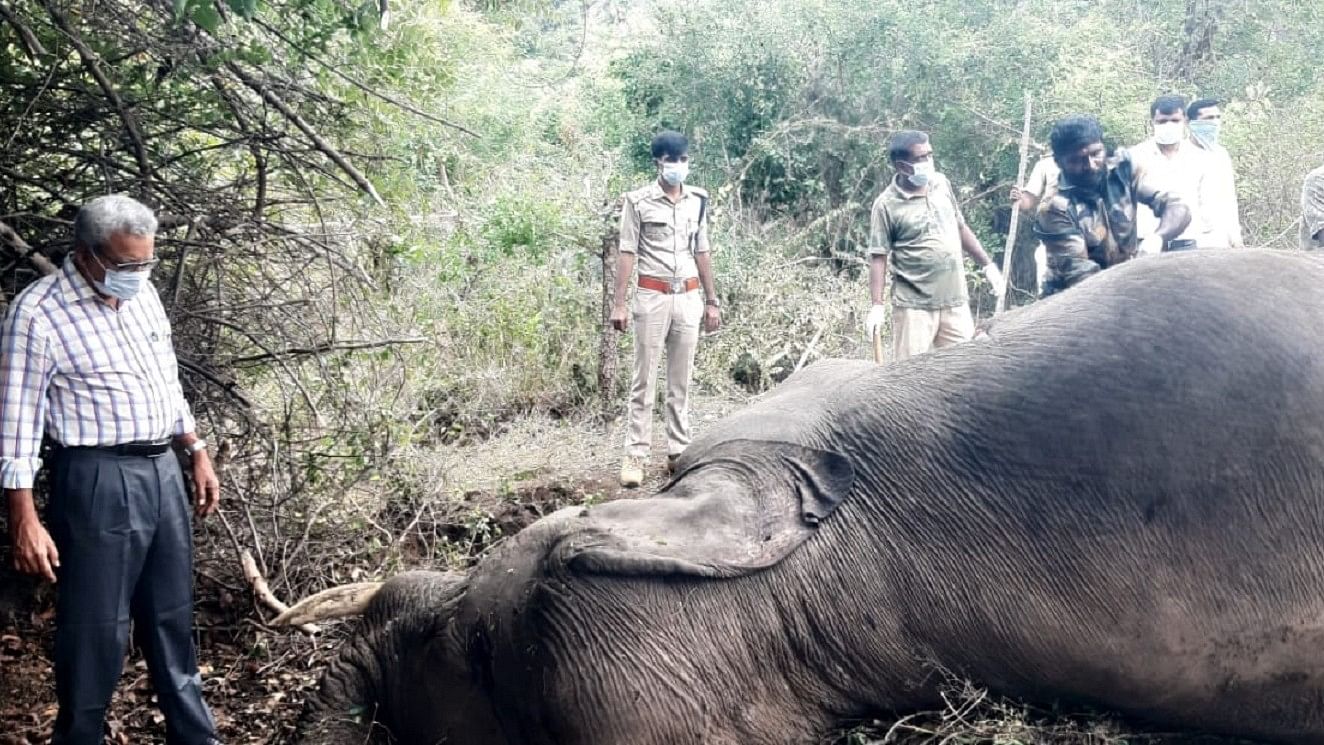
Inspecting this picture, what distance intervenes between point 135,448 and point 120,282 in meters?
0.53

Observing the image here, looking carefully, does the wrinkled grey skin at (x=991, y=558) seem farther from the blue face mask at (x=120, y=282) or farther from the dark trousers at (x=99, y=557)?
the blue face mask at (x=120, y=282)

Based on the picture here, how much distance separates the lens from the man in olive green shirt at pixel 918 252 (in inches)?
290

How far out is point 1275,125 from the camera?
1296 centimetres

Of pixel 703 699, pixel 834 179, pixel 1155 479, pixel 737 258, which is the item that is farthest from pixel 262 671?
pixel 834 179

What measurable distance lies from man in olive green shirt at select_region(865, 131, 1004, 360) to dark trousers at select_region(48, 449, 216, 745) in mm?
4355

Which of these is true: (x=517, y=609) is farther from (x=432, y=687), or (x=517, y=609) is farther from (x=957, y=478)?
(x=957, y=478)

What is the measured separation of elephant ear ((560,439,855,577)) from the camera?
375cm

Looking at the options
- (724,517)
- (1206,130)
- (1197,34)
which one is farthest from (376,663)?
(1197,34)

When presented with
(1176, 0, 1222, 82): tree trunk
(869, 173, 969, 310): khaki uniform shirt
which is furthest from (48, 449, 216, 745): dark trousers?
(1176, 0, 1222, 82): tree trunk

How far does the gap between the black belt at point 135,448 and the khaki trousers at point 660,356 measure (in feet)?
12.8

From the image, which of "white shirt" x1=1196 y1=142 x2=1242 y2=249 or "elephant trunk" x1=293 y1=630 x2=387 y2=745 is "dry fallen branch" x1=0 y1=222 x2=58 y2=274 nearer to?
"elephant trunk" x1=293 y1=630 x2=387 y2=745

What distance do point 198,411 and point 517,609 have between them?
8.22 ft

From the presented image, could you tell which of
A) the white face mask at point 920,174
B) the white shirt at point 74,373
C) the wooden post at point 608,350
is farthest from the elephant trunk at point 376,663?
the wooden post at point 608,350

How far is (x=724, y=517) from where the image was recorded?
388 cm
